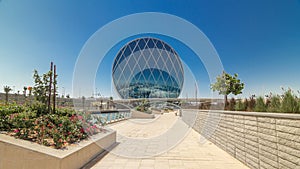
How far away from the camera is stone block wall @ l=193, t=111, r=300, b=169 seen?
196 centimetres

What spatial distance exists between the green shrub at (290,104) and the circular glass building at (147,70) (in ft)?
168

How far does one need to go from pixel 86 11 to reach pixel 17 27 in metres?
3.07

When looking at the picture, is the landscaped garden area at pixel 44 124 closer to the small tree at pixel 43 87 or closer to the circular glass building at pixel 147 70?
the small tree at pixel 43 87

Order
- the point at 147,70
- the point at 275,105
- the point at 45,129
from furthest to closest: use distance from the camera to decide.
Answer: the point at 147,70 → the point at 45,129 → the point at 275,105

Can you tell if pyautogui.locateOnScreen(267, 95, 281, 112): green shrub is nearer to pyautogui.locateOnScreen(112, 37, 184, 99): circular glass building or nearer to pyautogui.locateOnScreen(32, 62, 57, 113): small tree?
pyautogui.locateOnScreen(32, 62, 57, 113): small tree

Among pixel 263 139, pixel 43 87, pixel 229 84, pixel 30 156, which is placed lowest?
pixel 30 156

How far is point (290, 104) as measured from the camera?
2.51m

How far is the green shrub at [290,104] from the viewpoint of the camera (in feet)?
7.98

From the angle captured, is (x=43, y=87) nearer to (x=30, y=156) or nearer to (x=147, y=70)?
(x=30, y=156)

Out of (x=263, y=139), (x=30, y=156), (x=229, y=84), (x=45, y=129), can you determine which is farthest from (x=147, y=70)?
(x=30, y=156)

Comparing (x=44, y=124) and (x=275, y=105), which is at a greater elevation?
(x=275, y=105)

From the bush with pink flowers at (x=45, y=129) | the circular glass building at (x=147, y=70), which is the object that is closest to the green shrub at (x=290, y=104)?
the bush with pink flowers at (x=45, y=129)

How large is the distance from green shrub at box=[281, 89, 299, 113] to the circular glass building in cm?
5114

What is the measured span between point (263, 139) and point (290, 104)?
0.75 meters
